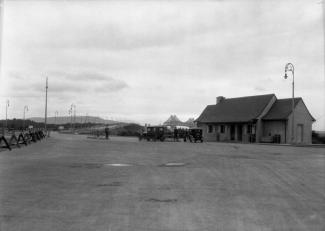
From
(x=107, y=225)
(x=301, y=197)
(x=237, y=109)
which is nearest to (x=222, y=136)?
(x=237, y=109)

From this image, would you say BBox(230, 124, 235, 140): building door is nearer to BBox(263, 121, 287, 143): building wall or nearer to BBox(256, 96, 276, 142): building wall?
BBox(256, 96, 276, 142): building wall

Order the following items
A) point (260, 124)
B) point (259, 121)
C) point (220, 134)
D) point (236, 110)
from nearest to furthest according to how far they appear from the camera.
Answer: point (259, 121) → point (260, 124) → point (236, 110) → point (220, 134)

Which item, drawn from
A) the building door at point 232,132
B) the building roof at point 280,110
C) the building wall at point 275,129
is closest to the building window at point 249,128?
the building wall at point 275,129

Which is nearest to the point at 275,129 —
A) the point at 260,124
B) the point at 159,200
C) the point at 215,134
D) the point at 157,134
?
the point at 260,124

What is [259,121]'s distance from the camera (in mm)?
57562

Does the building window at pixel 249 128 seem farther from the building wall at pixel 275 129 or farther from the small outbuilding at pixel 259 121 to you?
the building wall at pixel 275 129

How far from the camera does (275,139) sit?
53.7 meters

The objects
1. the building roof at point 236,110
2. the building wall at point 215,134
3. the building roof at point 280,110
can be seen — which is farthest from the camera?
the building wall at point 215,134

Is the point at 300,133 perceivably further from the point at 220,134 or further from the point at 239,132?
the point at 220,134

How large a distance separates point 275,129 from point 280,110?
2.65 metres

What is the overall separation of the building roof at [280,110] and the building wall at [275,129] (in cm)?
70

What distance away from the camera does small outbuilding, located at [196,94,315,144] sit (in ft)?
179

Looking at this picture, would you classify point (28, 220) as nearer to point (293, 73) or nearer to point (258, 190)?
point (258, 190)

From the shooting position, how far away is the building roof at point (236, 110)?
2331 inches
